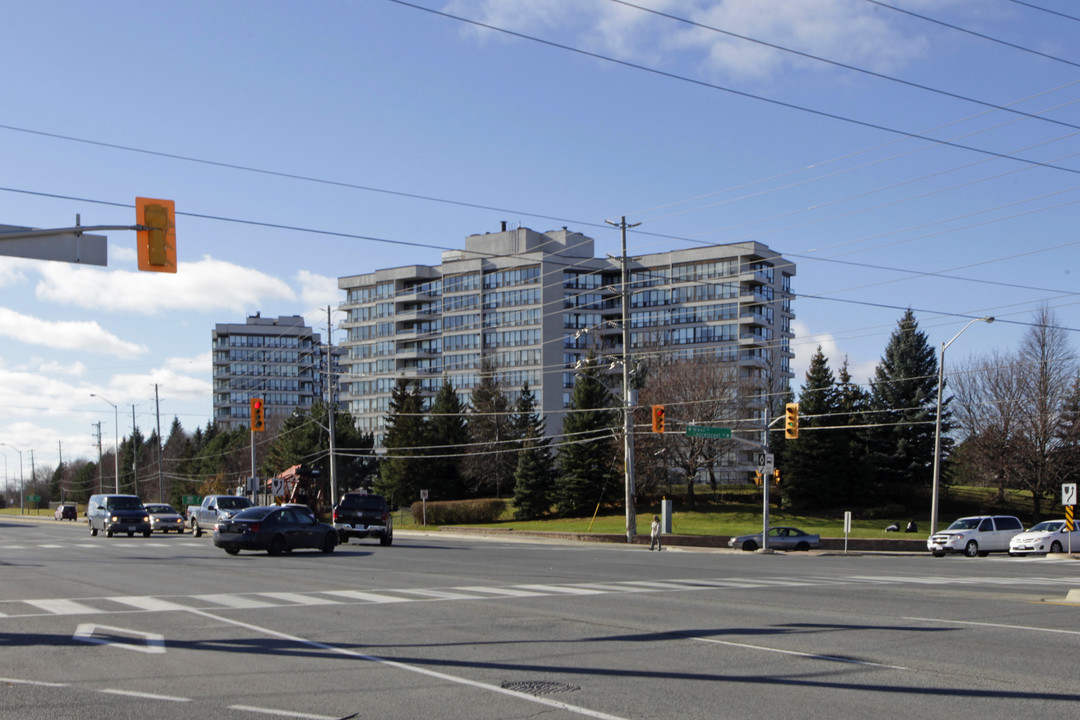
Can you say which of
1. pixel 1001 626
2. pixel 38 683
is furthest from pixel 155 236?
pixel 1001 626

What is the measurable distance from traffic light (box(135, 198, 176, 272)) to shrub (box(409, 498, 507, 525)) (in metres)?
58.2

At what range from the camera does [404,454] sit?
89.1 m

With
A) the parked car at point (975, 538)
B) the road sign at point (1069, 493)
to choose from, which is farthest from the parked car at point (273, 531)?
the road sign at point (1069, 493)

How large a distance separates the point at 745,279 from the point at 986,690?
320ft

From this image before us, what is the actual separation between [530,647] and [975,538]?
34731 mm

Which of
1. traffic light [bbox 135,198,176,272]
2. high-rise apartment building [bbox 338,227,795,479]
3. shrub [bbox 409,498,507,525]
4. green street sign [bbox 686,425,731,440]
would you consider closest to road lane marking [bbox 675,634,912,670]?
A: traffic light [bbox 135,198,176,272]

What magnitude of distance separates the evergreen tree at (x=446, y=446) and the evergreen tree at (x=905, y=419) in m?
34.3

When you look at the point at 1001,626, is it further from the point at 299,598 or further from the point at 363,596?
the point at 299,598

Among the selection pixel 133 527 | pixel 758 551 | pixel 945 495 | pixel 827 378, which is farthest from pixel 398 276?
pixel 758 551

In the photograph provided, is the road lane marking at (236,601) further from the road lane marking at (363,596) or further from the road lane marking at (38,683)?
the road lane marking at (38,683)

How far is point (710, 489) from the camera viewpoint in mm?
89188

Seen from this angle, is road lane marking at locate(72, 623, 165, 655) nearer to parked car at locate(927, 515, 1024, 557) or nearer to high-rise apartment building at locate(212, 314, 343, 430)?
parked car at locate(927, 515, 1024, 557)

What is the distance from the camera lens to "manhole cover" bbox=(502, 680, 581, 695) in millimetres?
8789

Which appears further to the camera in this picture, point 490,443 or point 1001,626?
point 490,443
